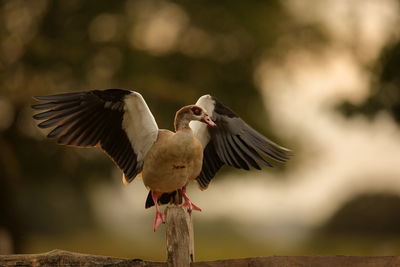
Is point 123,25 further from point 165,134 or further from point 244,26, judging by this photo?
point 165,134

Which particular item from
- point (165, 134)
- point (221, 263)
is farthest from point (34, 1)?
point (221, 263)

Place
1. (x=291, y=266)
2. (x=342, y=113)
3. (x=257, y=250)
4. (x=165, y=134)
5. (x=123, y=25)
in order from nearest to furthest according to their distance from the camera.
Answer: (x=291, y=266), (x=165, y=134), (x=342, y=113), (x=123, y=25), (x=257, y=250)

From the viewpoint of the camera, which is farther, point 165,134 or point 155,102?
point 155,102

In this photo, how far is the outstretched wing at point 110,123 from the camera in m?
6.42

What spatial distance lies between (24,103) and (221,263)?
38.4 feet

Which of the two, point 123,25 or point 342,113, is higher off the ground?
point 123,25

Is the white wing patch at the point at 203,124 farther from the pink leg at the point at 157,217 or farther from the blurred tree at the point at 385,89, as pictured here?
the blurred tree at the point at 385,89

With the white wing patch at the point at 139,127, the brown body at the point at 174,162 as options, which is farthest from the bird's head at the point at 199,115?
→ the white wing patch at the point at 139,127

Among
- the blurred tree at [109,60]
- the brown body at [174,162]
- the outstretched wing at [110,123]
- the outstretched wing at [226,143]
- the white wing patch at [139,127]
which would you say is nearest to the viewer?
the brown body at [174,162]

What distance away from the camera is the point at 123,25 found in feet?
55.7

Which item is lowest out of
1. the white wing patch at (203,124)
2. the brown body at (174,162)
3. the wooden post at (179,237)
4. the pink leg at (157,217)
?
the wooden post at (179,237)

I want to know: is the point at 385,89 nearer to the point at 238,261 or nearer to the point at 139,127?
the point at 139,127

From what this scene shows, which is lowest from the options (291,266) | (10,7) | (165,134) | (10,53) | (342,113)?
(291,266)

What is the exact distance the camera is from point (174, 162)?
6.16 metres
